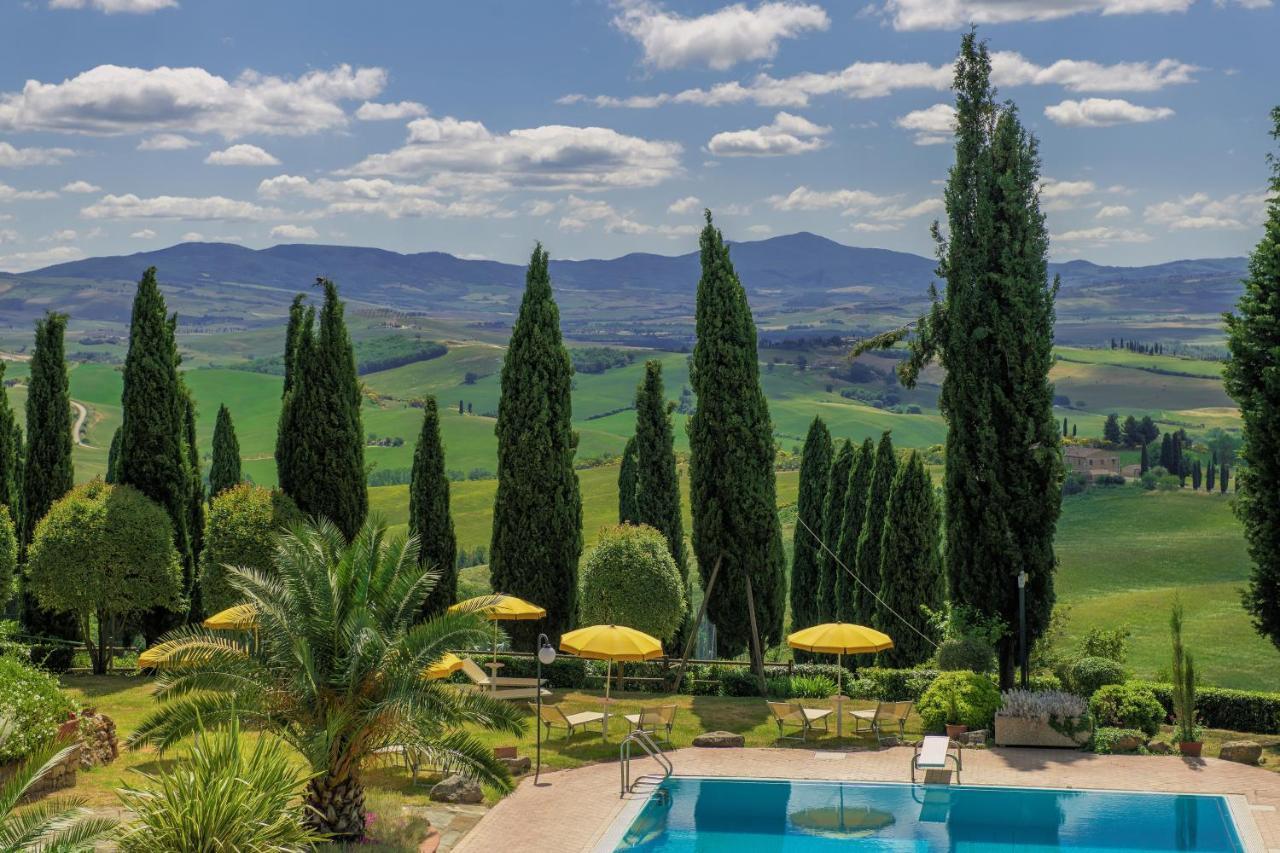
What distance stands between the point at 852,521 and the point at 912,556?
7.17 m

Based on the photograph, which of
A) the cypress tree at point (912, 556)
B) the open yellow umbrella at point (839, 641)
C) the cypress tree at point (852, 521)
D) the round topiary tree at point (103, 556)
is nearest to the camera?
the open yellow umbrella at point (839, 641)

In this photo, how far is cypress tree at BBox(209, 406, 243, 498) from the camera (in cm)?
4475

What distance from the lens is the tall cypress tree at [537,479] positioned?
113ft

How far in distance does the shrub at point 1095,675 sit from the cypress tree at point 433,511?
20355 mm

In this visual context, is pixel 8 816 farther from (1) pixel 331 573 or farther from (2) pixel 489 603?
(2) pixel 489 603

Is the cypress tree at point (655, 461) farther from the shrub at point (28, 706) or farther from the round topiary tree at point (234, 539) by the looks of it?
the shrub at point (28, 706)

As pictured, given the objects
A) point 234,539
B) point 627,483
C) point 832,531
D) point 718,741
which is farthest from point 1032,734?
point 832,531

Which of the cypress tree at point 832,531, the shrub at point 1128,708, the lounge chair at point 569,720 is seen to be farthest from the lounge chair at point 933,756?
the cypress tree at point 832,531

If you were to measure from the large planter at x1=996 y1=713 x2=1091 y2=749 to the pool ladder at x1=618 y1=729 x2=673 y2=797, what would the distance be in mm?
6853

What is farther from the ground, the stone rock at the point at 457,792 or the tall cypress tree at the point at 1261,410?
the tall cypress tree at the point at 1261,410

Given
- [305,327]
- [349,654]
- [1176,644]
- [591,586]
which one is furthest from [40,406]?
[1176,644]

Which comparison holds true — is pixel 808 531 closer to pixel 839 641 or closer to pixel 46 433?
pixel 839 641

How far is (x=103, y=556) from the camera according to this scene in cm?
3069

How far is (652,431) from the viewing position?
42000mm
